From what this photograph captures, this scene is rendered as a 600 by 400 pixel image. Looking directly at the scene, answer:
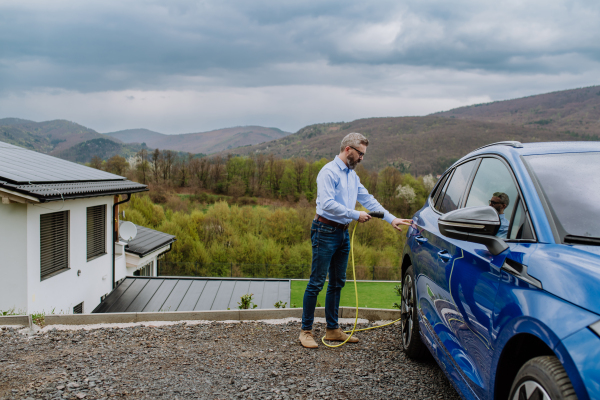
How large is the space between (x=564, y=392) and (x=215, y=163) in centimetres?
6339

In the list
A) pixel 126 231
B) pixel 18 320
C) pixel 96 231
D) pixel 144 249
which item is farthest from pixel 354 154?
pixel 144 249

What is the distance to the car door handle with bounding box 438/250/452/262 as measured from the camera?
2.61 m

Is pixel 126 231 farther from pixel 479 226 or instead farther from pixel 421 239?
pixel 479 226

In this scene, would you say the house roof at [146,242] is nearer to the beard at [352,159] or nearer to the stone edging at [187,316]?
the stone edging at [187,316]

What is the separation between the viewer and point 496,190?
2422 mm

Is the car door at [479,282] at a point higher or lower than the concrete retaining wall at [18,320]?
higher

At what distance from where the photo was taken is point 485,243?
2.03 m

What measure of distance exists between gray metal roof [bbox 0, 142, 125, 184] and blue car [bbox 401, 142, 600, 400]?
29.3ft

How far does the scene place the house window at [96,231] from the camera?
12.4 m

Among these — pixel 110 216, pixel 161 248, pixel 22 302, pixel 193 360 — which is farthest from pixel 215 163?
pixel 193 360

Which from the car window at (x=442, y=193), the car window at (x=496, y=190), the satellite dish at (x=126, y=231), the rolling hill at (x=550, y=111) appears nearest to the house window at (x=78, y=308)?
the satellite dish at (x=126, y=231)

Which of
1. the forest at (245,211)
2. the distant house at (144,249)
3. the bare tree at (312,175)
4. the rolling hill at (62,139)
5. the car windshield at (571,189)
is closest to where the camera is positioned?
the car windshield at (571,189)

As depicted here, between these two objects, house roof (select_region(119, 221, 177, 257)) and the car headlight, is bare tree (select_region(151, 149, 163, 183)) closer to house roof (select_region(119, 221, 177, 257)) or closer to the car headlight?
house roof (select_region(119, 221, 177, 257))

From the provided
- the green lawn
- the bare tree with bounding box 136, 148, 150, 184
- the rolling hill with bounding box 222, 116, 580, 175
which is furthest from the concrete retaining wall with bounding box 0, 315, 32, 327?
the rolling hill with bounding box 222, 116, 580, 175
